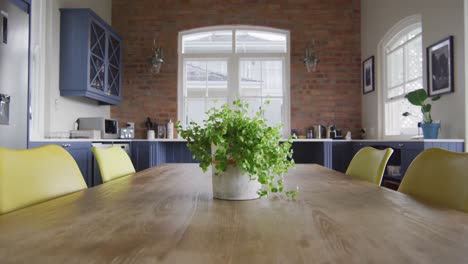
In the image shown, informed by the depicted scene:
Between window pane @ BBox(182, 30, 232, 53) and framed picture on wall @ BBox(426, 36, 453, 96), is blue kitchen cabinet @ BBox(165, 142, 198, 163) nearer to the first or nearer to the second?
window pane @ BBox(182, 30, 232, 53)

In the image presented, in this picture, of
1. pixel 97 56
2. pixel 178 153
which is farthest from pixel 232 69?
pixel 97 56

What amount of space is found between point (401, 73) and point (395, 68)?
0.18m

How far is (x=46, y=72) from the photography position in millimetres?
3807

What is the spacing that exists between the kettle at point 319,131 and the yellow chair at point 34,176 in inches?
166

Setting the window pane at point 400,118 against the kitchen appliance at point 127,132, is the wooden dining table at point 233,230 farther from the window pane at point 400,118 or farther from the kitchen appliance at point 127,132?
the kitchen appliance at point 127,132

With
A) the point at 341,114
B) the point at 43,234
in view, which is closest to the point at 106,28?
the point at 341,114

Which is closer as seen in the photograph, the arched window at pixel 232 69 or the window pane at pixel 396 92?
the window pane at pixel 396 92

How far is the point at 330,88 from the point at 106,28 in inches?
134

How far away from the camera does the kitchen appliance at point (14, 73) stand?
2582mm

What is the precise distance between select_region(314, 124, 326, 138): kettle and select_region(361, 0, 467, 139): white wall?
2.35 ft

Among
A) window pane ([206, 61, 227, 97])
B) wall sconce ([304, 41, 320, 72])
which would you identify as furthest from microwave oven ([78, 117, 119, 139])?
wall sconce ([304, 41, 320, 72])

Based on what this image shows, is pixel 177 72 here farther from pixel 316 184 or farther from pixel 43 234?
pixel 43 234

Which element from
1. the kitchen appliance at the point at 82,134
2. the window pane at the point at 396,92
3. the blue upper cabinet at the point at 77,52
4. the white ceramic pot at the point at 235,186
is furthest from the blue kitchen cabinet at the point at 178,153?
the white ceramic pot at the point at 235,186

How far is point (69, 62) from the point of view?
3982 mm
